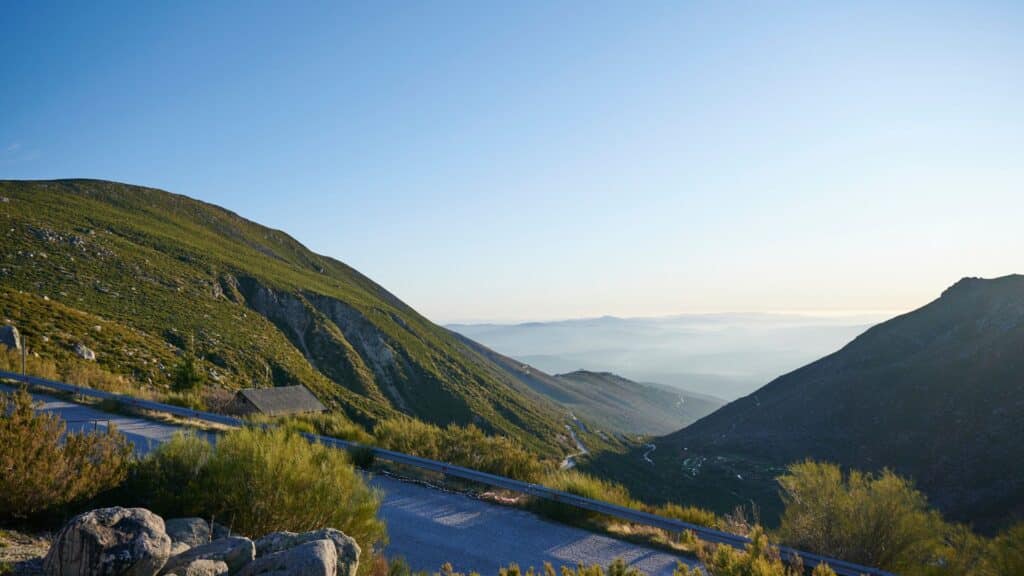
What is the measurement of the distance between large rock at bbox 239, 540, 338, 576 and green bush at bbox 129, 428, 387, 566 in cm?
154

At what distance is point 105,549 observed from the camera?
401 centimetres

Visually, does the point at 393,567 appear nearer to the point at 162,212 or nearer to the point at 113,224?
the point at 113,224

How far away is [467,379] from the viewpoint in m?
96.9

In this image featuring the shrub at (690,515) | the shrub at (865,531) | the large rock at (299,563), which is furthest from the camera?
the shrub at (690,515)

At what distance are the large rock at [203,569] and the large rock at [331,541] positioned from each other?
47cm

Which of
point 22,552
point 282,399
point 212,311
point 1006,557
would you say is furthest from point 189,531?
point 212,311

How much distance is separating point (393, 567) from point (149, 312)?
171ft

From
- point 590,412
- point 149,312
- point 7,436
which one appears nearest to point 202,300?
point 149,312

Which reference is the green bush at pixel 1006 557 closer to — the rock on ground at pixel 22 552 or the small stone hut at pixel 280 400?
the rock on ground at pixel 22 552

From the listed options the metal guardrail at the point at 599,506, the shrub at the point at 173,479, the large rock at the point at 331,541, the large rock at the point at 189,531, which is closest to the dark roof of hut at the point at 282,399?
the metal guardrail at the point at 599,506

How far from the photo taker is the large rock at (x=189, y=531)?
4879mm

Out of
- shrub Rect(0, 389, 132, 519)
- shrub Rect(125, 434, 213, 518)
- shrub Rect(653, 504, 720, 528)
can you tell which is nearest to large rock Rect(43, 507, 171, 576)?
shrub Rect(125, 434, 213, 518)

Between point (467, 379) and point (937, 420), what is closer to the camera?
point (937, 420)

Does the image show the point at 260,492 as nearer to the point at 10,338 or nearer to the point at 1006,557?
the point at 1006,557
